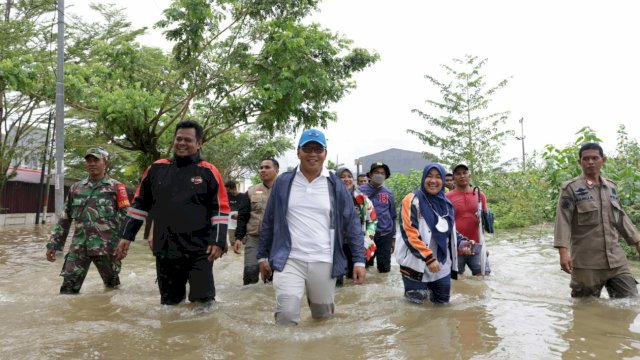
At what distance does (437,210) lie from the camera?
4961 millimetres

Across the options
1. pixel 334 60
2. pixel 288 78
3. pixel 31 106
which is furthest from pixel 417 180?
pixel 31 106

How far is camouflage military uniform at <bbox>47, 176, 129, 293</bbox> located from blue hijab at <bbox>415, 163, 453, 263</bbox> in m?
3.22

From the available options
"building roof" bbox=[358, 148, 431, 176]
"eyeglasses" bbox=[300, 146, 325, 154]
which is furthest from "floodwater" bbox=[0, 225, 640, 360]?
"building roof" bbox=[358, 148, 431, 176]

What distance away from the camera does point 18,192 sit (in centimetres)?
2536

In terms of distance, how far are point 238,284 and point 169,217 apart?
10.3ft

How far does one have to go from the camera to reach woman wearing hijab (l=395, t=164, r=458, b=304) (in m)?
4.82

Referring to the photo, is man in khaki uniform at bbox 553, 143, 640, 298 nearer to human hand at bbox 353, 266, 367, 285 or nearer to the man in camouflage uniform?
human hand at bbox 353, 266, 367, 285

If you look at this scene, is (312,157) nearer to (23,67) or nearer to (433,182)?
(433,182)

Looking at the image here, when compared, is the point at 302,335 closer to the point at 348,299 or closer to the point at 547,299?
the point at 348,299

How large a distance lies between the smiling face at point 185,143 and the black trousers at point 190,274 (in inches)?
34.5

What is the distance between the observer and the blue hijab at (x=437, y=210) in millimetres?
4859

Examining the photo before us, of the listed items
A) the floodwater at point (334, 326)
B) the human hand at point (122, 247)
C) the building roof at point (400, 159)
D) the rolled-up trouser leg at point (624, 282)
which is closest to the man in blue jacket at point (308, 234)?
the floodwater at point (334, 326)

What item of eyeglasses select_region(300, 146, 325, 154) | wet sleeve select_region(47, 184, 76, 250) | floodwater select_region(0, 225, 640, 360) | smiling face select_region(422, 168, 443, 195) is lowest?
floodwater select_region(0, 225, 640, 360)

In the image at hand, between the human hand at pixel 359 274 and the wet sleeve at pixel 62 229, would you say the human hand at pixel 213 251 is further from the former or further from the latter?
the wet sleeve at pixel 62 229
